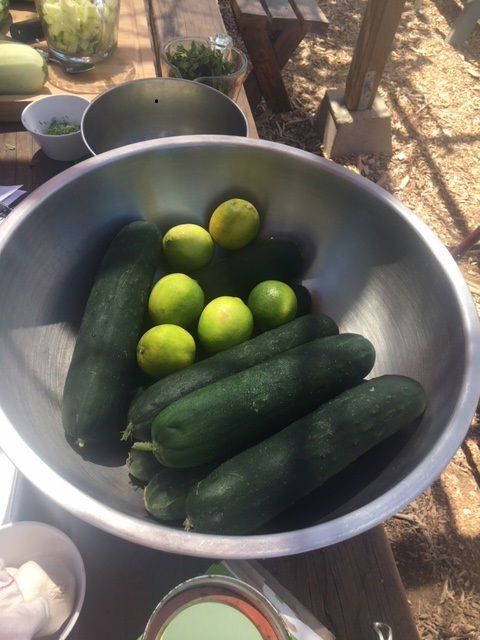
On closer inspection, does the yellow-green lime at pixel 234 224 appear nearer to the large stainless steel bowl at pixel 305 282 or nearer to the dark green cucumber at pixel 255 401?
the large stainless steel bowl at pixel 305 282

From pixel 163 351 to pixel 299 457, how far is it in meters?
0.39

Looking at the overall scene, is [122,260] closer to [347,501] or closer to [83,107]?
[347,501]

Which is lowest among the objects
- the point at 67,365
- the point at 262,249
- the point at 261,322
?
the point at 67,365

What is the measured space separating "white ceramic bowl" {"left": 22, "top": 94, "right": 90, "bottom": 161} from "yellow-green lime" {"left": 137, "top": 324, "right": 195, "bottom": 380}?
90 cm

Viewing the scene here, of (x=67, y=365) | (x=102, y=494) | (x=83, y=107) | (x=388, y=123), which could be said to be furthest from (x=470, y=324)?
(x=388, y=123)

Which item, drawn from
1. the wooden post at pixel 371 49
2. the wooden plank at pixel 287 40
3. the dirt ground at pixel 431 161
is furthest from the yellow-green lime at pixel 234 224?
the wooden plank at pixel 287 40

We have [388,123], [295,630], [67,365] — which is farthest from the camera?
[388,123]

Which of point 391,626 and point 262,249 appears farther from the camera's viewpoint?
point 262,249

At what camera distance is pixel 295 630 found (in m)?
0.81

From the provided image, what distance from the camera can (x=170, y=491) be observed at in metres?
0.86

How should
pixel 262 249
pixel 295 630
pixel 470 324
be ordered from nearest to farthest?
pixel 295 630 < pixel 470 324 < pixel 262 249

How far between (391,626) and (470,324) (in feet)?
2.13

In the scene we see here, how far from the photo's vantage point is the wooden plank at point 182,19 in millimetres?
2189

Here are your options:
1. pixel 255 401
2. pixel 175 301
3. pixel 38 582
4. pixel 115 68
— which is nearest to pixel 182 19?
pixel 115 68
